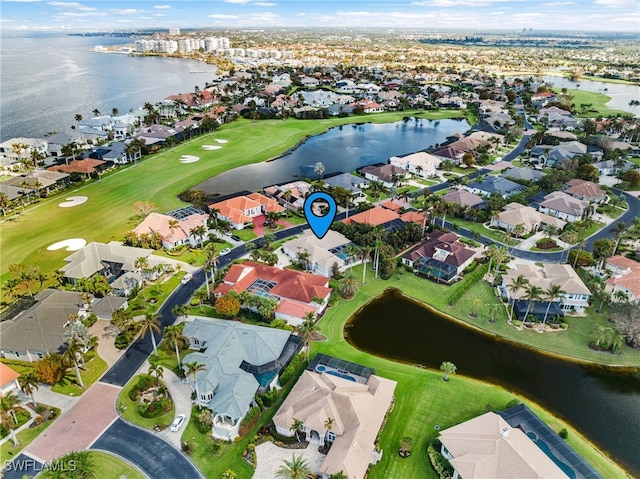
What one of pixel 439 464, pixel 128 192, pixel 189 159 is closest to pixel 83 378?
pixel 439 464

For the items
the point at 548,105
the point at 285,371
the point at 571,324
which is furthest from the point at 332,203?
the point at 548,105

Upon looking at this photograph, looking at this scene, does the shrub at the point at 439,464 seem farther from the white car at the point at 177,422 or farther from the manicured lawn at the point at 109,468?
the manicured lawn at the point at 109,468

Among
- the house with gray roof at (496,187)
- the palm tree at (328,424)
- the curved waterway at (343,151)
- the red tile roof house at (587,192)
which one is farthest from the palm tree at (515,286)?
the curved waterway at (343,151)

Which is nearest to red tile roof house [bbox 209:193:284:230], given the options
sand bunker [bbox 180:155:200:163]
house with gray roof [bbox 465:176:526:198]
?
sand bunker [bbox 180:155:200:163]

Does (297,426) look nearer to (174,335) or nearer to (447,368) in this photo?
(174,335)

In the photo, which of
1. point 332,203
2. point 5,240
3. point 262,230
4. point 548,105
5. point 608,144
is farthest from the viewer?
point 548,105

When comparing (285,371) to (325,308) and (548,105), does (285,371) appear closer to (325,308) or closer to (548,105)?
(325,308)

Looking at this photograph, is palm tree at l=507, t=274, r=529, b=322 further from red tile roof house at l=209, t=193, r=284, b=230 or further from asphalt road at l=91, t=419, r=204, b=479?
red tile roof house at l=209, t=193, r=284, b=230
